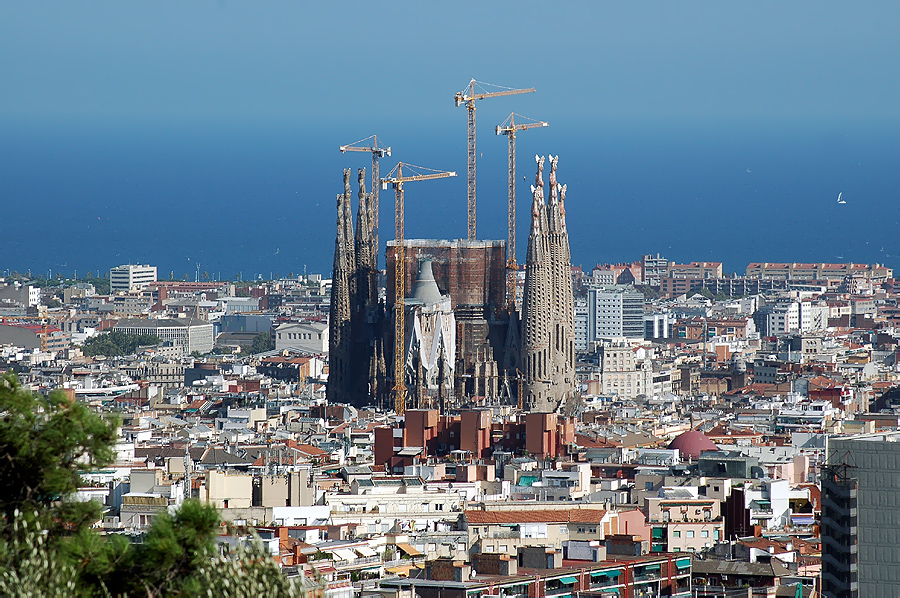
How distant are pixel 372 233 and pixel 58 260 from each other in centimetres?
10548

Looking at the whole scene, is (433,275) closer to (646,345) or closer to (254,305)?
(646,345)

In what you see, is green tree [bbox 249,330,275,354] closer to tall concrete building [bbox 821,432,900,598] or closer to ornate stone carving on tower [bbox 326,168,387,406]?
ornate stone carving on tower [bbox 326,168,387,406]

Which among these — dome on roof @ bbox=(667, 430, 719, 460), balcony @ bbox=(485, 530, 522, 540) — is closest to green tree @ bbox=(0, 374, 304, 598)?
balcony @ bbox=(485, 530, 522, 540)

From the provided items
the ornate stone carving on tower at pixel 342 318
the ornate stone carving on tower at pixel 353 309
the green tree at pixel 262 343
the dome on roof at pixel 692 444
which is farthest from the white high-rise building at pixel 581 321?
the dome on roof at pixel 692 444

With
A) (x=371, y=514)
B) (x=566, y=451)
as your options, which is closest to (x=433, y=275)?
(x=566, y=451)

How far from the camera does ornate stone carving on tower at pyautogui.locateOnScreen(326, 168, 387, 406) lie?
67500mm

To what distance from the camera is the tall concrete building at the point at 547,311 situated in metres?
64.6

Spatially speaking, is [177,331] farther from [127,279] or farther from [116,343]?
[127,279]

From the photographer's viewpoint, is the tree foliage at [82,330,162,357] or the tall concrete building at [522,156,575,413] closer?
the tall concrete building at [522,156,575,413]

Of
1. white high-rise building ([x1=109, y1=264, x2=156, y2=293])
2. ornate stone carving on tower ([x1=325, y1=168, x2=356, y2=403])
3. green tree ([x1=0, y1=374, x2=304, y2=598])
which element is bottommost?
green tree ([x1=0, y1=374, x2=304, y2=598])

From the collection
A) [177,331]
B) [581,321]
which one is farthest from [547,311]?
[581,321]

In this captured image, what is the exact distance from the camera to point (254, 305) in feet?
404

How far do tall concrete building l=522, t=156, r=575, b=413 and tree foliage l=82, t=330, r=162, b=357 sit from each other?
3610 cm

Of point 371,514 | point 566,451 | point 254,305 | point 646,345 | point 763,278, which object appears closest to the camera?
point 371,514
